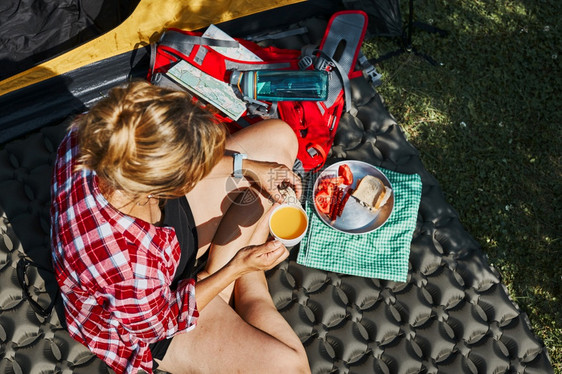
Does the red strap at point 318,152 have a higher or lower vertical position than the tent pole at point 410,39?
lower

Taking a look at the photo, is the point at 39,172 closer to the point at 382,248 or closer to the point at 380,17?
the point at 382,248

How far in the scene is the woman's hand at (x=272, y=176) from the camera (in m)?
1.90

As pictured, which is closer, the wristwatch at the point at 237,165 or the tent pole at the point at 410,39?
the wristwatch at the point at 237,165

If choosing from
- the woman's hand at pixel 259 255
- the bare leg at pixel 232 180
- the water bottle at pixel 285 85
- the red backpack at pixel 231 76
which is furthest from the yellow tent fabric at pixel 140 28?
the woman's hand at pixel 259 255

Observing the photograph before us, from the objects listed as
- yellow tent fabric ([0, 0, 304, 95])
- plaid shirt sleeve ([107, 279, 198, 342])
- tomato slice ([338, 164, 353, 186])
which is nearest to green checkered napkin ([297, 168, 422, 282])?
tomato slice ([338, 164, 353, 186])

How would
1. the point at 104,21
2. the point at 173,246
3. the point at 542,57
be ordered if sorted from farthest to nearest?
the point at 542,57 → the point at 104,21 → the point at 173,246

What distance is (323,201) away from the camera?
215 cm

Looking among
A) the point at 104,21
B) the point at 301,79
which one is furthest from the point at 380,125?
the point at 104,21

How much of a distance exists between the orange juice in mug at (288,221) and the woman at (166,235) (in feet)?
0.26

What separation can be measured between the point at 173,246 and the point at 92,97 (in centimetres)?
125

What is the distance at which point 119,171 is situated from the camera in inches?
45.7

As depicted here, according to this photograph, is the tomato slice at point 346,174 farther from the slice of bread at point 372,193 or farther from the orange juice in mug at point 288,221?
the orange juice in mug at point 288,221

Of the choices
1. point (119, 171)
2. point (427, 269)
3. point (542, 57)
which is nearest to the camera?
point (119, 171)

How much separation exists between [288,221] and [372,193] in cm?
47
